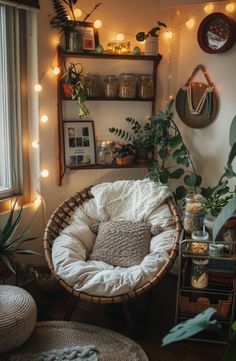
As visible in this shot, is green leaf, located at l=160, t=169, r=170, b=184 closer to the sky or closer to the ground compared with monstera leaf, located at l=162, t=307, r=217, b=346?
closer to the sky

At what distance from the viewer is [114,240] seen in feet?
7.69

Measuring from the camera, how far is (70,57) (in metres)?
2.63

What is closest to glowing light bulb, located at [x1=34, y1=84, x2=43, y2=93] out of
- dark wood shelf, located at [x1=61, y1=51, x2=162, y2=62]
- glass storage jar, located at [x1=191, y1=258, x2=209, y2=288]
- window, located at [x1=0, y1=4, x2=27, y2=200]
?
window, located at [x1=0, y1=4, x2=27, y2=200]

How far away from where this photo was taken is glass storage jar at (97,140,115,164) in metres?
2.79

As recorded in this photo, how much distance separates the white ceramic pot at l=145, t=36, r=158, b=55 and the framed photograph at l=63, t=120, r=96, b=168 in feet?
2.14

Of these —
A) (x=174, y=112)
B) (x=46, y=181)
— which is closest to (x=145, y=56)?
(x=174, y=112)

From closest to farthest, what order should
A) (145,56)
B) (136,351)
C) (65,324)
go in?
(136,351) → (65,324) → (145,56)

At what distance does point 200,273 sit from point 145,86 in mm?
1383

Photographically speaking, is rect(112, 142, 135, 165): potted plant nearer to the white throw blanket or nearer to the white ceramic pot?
the white throw blanket

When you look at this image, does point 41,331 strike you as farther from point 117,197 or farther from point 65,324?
point 117,197

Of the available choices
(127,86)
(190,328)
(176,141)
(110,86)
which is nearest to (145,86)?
(127,86)

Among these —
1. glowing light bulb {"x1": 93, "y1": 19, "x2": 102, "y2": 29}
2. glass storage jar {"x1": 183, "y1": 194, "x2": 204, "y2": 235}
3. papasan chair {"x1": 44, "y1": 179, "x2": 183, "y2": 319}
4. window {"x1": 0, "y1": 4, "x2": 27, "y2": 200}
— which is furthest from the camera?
glowing light bulb {"x1": 93, "y1": 19, "x2": 102, "y2": 29}

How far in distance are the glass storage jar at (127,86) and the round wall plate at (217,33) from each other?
0.53 metres

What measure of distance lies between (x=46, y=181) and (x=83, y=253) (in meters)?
0.67
